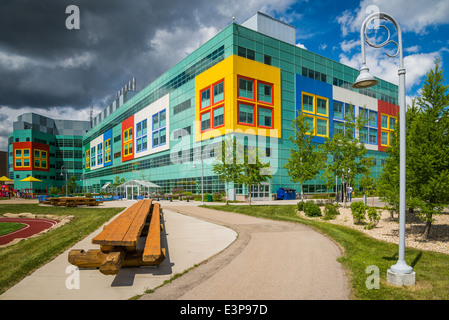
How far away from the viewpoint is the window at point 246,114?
122 feet

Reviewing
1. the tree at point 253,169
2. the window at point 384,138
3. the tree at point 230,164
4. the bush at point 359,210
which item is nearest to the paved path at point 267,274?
the bush at point 359,210

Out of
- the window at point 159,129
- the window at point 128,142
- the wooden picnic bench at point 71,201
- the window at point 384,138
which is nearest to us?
the wooden picnic bench at point 71,201

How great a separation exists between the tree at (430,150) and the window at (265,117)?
96.0 ft

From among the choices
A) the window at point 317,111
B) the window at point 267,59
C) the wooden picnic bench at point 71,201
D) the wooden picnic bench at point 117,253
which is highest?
the window at point 267,59

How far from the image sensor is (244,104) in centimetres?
3775

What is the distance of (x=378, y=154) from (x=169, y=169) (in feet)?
138

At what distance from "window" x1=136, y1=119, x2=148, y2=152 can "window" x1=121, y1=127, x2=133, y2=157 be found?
3.64 meters

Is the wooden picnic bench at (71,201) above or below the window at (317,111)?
below

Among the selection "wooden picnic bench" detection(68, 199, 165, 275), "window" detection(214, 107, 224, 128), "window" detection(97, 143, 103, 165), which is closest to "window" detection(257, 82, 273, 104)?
"window" detection(214, 107, 224, 128)

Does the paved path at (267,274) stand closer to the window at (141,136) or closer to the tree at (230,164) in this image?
the tree at (230,164)

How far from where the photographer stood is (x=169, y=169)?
50.6m

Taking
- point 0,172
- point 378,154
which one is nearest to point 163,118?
Answer: point 378,154

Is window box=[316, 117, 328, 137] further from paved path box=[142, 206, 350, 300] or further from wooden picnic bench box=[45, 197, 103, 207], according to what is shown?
paved path box=[142, 206, 350, 300]
